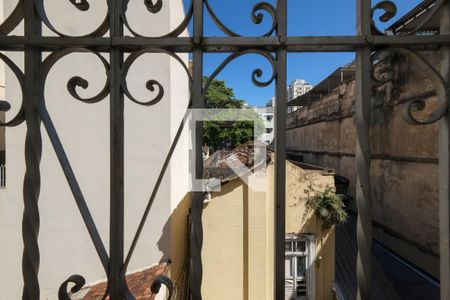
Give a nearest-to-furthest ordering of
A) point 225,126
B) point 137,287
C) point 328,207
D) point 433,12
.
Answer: point 433,12, point 225,126, point 137,287, point 328,207

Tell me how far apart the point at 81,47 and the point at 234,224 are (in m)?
4.87

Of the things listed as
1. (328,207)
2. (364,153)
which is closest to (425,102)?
(364,153)

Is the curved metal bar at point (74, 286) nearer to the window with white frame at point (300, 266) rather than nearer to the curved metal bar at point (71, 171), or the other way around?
the curved metal bar at point (71, 171)

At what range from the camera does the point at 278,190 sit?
91 cm

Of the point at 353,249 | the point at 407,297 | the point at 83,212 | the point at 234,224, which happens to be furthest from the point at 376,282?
the point at 83,212

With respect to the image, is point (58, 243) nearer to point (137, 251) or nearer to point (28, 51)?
point (137, 251)

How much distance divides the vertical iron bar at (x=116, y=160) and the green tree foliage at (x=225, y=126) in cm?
41

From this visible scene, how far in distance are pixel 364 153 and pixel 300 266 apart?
5.48m

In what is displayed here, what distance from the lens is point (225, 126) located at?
1.95 m

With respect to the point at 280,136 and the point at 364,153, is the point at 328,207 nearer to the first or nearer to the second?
the point at 364,153

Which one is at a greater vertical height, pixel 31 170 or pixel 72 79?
pixel 72 79

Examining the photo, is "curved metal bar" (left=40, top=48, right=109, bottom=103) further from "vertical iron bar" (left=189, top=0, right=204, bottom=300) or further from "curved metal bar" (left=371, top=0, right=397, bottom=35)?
"curved metal bar" (left=371, top=0, right=397, bottom=35)

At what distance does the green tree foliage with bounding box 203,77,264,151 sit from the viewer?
1.45 metres

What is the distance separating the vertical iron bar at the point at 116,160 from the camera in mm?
899
